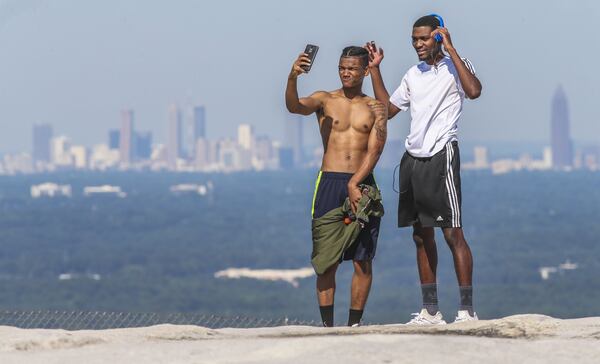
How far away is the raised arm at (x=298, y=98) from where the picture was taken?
1051 centimetres

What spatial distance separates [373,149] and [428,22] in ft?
3.07

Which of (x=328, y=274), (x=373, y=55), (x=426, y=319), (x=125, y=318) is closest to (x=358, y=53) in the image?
(x=373, y=55)

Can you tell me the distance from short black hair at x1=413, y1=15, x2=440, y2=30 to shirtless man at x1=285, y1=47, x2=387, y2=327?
0.43 metres

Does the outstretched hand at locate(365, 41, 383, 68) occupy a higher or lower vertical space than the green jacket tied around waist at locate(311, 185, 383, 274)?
higher

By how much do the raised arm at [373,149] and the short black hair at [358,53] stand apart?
1.00 ft

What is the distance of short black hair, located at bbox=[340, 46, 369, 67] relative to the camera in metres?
10.8

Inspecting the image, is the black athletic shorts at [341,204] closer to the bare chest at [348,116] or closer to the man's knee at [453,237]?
the bare chest at [348,116]

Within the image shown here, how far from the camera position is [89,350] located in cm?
945

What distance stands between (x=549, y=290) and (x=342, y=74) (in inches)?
6440

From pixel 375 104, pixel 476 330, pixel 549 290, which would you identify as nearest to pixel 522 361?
pixel 476 330

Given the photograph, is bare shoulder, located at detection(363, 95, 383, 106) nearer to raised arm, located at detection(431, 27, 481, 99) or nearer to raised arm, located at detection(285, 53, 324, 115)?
raised arm, located at detection(285, 53, 324, 115)

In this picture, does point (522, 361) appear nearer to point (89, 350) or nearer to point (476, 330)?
point (476, 330)

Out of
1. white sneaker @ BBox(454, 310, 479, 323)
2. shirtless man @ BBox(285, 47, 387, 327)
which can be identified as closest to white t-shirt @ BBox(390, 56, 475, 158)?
shirtless man @ BBox(285, 47, 387, 327)

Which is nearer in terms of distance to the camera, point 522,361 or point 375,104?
point 522,361
